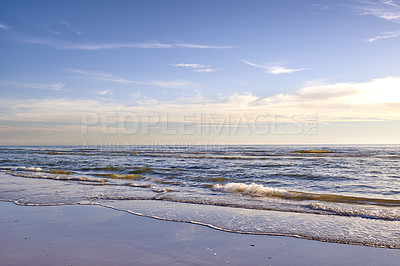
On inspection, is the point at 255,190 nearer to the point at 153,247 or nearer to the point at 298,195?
the point at 298,195

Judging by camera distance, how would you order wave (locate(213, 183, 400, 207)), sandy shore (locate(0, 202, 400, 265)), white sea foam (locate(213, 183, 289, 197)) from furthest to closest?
white sea foam (locate(213, 183, 289, 197)) → wave (locate(213, 183, 400, 207)) → sandy shore (locate(0, 202, 400, 265))

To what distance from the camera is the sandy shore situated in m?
4.23

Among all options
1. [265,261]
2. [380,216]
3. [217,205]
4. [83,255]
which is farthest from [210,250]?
[380,216]

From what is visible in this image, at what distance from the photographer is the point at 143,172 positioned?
17844 mm

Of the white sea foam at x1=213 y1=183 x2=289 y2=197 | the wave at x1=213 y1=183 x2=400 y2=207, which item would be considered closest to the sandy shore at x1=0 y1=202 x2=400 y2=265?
the wave at x1=213 y1=183 x2=400 y2=207

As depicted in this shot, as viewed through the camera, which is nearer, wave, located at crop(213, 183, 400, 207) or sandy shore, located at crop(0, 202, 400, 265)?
sandy shore, located at crop(0, 202, 400, 265)

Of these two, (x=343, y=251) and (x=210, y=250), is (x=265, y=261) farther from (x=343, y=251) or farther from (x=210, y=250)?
(x=343, y=251)

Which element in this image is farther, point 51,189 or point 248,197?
point 51,189

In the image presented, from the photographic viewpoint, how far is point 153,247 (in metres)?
4.82

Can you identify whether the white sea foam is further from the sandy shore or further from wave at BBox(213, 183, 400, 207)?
the sandy shore

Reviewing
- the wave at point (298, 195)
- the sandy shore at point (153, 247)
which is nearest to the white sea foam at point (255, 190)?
the wave at point (298, 195)

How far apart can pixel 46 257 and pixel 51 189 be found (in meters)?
7.85

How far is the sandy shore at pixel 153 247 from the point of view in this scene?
4.23 m

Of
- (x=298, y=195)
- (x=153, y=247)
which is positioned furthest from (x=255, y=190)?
(x=153, y=247)
